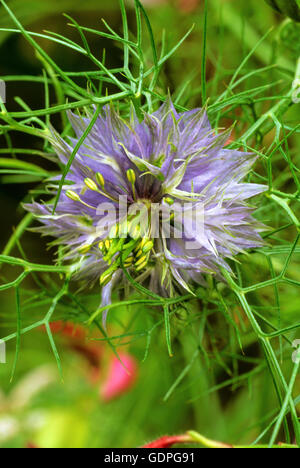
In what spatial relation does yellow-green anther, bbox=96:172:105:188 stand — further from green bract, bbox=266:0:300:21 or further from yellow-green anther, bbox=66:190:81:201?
green bract, bbox=266:0:300:21

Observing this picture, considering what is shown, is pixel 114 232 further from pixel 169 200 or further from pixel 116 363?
pixel 116 363

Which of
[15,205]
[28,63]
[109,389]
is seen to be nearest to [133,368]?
[109,389]

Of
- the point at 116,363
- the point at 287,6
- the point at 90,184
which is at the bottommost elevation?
the point at 116,363

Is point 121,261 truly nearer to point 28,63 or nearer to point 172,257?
point 172,257

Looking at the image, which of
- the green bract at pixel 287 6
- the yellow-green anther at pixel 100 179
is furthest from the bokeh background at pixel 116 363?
the yellow-green anther at pixel 100 179

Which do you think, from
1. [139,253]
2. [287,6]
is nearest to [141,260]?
[139,253]

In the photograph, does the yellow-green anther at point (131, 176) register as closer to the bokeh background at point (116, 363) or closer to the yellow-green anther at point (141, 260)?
the yellow-green anther at point (141, 260)

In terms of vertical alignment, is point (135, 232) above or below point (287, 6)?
below

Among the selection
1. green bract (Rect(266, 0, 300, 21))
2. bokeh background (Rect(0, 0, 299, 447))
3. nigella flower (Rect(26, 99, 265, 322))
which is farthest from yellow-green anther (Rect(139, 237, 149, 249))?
bokeh background (Rect(0, 0, 299, 447))
